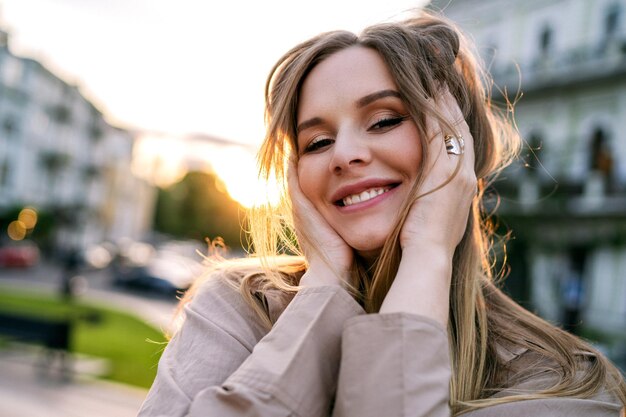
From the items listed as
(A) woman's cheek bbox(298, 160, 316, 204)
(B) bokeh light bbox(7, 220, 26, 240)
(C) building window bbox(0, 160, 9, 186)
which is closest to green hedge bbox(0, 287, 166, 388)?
(A) woman's cheek bbox(298, 160, 316, 204)

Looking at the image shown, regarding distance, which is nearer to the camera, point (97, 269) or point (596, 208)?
point (596, 208)

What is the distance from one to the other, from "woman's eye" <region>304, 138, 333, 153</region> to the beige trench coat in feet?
1.94

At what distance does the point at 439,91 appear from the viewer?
80.4 inches

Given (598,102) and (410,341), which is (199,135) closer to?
(598,102)

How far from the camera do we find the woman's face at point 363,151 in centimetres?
192

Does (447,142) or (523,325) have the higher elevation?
(447,142)

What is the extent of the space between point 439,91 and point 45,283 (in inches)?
1177

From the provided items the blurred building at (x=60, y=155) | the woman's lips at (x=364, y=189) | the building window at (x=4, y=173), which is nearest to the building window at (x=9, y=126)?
the blurred building at (x=60, y=155)

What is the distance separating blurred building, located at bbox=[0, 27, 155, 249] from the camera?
146 feet

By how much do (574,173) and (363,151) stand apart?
70.2 ft

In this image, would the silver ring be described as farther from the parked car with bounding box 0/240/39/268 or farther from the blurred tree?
the blurred tree

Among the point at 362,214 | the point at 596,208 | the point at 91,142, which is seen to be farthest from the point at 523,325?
the point at 91,142

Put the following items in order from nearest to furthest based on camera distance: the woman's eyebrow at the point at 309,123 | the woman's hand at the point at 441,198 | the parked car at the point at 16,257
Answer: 1. the woman's hand at the point at 441,198
2. the woman's eyebrow at the point at 309,123
3. the parked car at the point at 16,257

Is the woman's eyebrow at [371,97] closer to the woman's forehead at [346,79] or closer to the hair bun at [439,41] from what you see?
the woman's forehead at [346,79]
